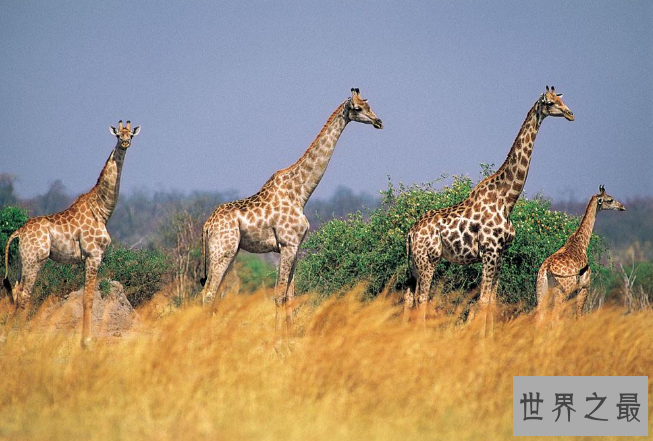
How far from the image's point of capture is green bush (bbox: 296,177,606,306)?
16781 mm

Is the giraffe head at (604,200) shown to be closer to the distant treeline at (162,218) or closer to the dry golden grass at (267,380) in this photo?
the dry golden grass at (267,380)

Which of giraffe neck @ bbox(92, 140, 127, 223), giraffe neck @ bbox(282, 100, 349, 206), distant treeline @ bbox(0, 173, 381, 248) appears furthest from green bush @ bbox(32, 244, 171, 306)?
distant treeline @ bbox(0, 173, 381, 248)

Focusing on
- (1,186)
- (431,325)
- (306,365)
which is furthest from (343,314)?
(1,186)

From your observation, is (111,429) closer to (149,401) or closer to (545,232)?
(149,401)

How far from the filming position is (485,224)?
12.2 m

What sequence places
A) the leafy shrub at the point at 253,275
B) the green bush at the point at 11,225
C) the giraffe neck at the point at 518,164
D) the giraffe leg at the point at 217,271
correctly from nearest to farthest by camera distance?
1. the giraffe leg at the point at 217,271
2. the giraffe neck at the point at 518,164
3. the green bush at the point at 11,225
4. the leafy shrub at the point at 253,275

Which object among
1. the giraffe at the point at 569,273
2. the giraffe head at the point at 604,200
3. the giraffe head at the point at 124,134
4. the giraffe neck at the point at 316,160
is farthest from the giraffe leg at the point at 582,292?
the giraffe head at the point at 124,134

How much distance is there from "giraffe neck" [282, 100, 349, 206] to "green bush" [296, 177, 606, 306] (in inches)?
159

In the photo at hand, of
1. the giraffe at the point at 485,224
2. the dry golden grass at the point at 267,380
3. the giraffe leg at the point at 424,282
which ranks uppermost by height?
the giraffe at the point at 485,224

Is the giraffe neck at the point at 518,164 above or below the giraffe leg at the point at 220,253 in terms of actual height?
above

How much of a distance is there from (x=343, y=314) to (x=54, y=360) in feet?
9.93

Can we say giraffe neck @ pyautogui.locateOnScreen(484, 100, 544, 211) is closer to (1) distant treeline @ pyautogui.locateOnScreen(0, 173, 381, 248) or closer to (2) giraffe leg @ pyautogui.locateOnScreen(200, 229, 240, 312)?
(2) giraffe leg @ pyautogui.locateOnScreen(200, 229, 240, 312)

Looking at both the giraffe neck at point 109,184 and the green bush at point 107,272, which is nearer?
the giraffe neck at point 109,184

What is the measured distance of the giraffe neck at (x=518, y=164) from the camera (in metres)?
12.4
